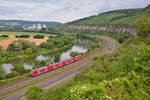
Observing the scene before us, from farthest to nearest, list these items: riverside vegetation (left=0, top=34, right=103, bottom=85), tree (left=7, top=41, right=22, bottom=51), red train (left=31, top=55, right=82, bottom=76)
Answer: tree (left=7, top=41, right=22, bottom=51) → red train (left=31, top=55, right=82, bottom=76) → riverside vegetation (left=0, top=34, right=103, bottom=85)

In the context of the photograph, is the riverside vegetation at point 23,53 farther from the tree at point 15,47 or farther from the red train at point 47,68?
the red train at point 47,68

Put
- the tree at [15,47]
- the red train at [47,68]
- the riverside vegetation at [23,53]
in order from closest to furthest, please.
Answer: the riverside vegetation at [23,53] < the red train at [47,68] < the tree at [15,47]

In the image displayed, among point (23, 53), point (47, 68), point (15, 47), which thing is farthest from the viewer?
point (15, 47)

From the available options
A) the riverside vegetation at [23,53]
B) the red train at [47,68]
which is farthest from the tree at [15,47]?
the red train at [47,68]

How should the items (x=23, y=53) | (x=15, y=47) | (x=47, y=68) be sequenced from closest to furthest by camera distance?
1. (x=47, y=68)
2. (x=23, y=53)
3. (x=15, y=47)

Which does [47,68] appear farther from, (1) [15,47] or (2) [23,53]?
(1) [15,47]

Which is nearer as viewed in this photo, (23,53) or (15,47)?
(23,53)

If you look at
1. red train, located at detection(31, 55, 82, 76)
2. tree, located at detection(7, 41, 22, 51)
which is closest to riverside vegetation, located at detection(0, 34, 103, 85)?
tree, located at detection(7, 41, 22, 51)

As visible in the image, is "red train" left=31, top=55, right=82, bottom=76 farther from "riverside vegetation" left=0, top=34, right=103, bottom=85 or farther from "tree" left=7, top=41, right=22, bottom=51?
"tree" left=7, top=41, right=22, bottom=51

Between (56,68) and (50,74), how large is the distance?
5.15 m

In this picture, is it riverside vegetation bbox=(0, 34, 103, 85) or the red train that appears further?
the red train

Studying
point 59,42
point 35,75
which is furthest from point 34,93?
point 59,42

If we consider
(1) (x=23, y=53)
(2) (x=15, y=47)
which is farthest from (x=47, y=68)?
(2) (x=15, y=47)

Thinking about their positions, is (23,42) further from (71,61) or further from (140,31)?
(140,31)
